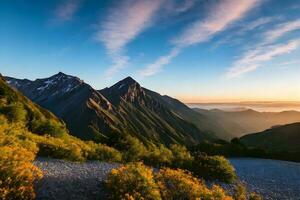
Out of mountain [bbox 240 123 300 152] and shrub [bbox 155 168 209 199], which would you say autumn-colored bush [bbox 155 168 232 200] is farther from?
mountain [bbox 240 123 300 152]

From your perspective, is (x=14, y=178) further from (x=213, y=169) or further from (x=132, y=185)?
(x=213, y=169)

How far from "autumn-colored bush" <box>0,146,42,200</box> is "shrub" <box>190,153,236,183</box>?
13.8m

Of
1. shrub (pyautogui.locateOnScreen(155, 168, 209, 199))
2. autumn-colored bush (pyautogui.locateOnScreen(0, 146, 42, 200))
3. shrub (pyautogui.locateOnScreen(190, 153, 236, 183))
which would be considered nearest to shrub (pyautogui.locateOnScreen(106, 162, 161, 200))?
shrub (pyautogui.locateOnScreen(155, 168, 209, 199))

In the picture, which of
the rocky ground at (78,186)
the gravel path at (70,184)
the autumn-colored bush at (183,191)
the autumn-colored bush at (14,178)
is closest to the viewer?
the autumn-colored bush at (14,178)

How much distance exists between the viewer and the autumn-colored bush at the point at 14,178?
1123 cm

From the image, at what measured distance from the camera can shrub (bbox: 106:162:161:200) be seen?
12.7 metres

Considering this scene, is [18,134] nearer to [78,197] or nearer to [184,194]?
[78,197]

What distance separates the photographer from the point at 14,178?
12008mm

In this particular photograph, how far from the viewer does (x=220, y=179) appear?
22156 millimetres

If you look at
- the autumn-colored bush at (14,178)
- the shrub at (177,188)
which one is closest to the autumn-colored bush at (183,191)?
the shrub at (177,188)

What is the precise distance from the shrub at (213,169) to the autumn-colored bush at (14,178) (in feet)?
45.1

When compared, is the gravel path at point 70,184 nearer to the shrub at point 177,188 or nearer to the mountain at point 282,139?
the shrub at point 177,188

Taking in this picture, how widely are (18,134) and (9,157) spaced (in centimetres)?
1108

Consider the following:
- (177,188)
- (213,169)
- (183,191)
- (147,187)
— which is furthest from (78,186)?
(213,169)
